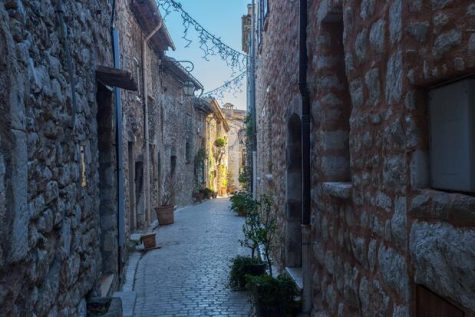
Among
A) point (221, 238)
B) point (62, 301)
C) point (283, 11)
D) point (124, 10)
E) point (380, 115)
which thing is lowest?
point (221, 238)

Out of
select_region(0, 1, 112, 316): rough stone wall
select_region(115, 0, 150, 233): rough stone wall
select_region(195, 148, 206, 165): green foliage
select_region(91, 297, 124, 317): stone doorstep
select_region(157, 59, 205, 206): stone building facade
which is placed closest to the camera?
select_region(0, 1, 112, 316): rough stone wall

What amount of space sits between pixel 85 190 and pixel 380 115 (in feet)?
8.14

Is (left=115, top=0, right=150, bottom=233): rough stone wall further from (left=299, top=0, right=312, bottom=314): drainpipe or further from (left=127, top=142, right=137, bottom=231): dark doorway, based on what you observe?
(left=299, top=0, right=312, bottom=314): drainpipe

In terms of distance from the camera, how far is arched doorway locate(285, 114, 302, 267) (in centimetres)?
559

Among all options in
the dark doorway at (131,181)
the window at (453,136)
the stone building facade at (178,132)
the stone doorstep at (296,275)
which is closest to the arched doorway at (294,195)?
the stone doorstep at (296,275)

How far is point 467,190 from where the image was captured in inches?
71.4

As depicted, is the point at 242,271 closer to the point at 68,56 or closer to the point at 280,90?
the point at 280,90

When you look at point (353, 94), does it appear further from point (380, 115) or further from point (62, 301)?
point (62, 301)

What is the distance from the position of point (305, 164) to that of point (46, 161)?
229 centimetres

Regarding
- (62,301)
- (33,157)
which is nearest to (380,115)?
(33,157)

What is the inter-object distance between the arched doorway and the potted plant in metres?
7.54

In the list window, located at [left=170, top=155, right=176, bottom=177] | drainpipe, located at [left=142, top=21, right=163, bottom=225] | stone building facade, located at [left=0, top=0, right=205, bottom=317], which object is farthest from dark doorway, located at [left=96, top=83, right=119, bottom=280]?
window, located at [left=170, top=155, right=176, bottom=177]

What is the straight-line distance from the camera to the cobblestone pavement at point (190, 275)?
558 cm

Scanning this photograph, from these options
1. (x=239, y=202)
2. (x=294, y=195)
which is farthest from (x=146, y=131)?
(x=294, y=195)
